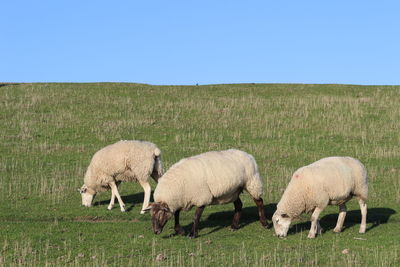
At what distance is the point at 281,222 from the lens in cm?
1440

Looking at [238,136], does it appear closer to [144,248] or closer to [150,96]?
[150,96]

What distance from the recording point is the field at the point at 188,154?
12805 mm

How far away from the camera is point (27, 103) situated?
134 ft

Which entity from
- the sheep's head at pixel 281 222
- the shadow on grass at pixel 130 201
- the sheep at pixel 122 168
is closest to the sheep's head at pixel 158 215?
the sheep's head at pixel 281 222

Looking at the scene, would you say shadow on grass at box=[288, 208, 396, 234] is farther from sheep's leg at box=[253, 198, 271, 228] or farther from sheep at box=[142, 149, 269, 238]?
sheep at box=[142, 149, 269, 238]

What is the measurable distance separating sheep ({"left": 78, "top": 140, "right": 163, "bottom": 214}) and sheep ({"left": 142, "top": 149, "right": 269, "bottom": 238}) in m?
2.89

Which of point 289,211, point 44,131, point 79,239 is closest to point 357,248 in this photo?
point 289,211

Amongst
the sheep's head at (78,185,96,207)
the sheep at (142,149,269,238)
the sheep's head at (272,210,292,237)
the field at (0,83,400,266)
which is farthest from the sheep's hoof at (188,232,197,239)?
the sheep's head at (78,185,96,207)

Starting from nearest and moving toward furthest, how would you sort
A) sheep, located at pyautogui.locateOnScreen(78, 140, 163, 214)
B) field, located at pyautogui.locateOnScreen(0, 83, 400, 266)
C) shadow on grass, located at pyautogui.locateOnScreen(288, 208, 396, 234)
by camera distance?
field, located at pyautogui.locateOnScreen(0, 83, 400, 266)
shadow on grass, located at pyautogui.locateOnScreen(288, 208, 396, 234)
sheep, located at pyautogui.locateOnScreen(78, 140, 163, 214)

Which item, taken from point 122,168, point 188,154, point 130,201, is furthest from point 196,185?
point 188,154

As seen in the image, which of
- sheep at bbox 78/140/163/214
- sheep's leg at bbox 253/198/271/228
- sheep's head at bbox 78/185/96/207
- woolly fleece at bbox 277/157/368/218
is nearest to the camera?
woolly fleece at bbox 277/157/368/218

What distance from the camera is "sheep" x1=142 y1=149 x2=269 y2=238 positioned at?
46.3 ft

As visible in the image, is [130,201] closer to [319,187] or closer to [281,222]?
[281,222]

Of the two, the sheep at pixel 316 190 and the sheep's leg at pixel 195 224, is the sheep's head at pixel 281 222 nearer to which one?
the sheep at pixel 316 190
